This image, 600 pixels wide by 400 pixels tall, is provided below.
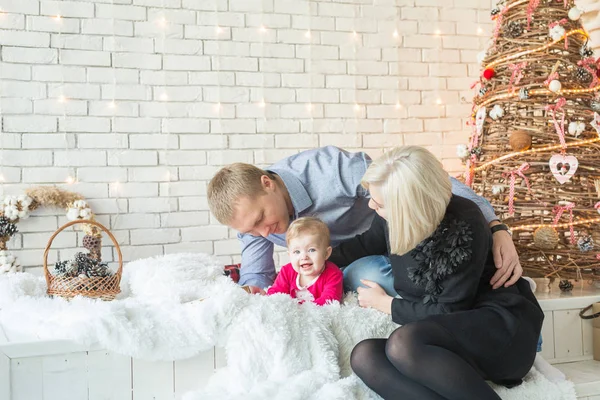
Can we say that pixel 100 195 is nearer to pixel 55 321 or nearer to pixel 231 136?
pixel 231 136

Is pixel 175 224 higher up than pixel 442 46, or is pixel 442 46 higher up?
pixel 442 46

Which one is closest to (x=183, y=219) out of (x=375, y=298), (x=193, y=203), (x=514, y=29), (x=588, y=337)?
(x=193, y=203)

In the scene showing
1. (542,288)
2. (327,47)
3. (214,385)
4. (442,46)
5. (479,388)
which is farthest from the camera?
(442,46)

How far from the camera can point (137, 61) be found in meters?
3.20

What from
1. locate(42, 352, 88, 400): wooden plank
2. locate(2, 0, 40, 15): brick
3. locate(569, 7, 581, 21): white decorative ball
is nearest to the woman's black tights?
locate(42, 352, 88, 400): wooden plank

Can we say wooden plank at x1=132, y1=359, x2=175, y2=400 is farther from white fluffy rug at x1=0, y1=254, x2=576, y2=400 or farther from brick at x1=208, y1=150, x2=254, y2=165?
brick at x1=208, y1=150, x2=254, y2=165

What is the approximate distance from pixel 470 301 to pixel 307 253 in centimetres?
56

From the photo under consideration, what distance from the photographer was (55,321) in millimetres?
1812

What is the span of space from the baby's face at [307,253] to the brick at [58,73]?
5.51 feet

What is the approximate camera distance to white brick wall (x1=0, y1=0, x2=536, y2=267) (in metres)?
3.06

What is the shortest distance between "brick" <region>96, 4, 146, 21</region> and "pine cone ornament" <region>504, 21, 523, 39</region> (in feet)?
5.88

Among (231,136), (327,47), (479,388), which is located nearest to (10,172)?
(231,136)

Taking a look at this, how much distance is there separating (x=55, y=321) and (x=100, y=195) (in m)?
1.41

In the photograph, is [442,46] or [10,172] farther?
[442,46]
